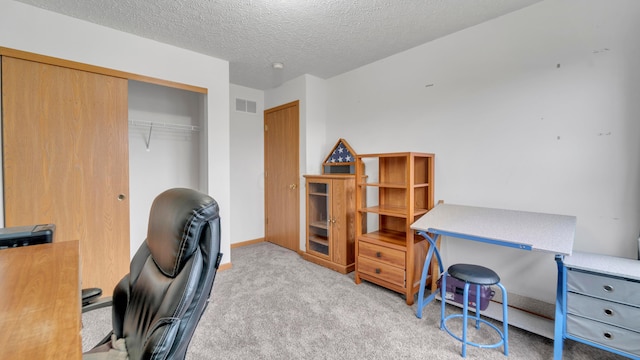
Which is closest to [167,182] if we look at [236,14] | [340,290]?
[236,14]

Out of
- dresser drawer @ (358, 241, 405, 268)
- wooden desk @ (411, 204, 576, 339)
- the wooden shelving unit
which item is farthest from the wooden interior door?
wooden desk @ (411, 204, 576, 339)

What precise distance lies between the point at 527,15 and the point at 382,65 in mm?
1408

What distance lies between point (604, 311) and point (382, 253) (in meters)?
1.51

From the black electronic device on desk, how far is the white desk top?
2.51 m

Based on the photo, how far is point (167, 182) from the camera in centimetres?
345

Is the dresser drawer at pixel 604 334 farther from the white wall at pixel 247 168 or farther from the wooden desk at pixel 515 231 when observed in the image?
the white wall at pixel 247 168

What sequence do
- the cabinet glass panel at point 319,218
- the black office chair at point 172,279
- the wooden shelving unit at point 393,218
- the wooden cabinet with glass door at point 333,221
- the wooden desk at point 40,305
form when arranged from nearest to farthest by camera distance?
the wooden desk at point 40,305 < the black office chair at point 172,279 < the wooden shelving unit at point 393,218 < the wooden cabinet with glass door at point 333,221 < the cabinet glass panel at point 319,218

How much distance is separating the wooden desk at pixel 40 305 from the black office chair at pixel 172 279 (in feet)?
0.65

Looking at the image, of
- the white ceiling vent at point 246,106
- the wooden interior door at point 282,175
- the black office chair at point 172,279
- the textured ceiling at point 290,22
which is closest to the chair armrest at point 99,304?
the black office chair at point 172,279

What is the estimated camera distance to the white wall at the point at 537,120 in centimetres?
188

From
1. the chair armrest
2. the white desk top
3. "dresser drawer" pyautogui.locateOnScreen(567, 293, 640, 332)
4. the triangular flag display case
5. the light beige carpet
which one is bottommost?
the light beige carpet

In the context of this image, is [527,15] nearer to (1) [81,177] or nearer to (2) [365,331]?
(2) [365,331]

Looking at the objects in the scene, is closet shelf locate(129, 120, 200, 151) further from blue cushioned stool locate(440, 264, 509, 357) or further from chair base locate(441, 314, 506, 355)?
chair base locate(441, 314, 506, 355)

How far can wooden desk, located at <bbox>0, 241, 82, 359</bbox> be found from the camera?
67 cm
